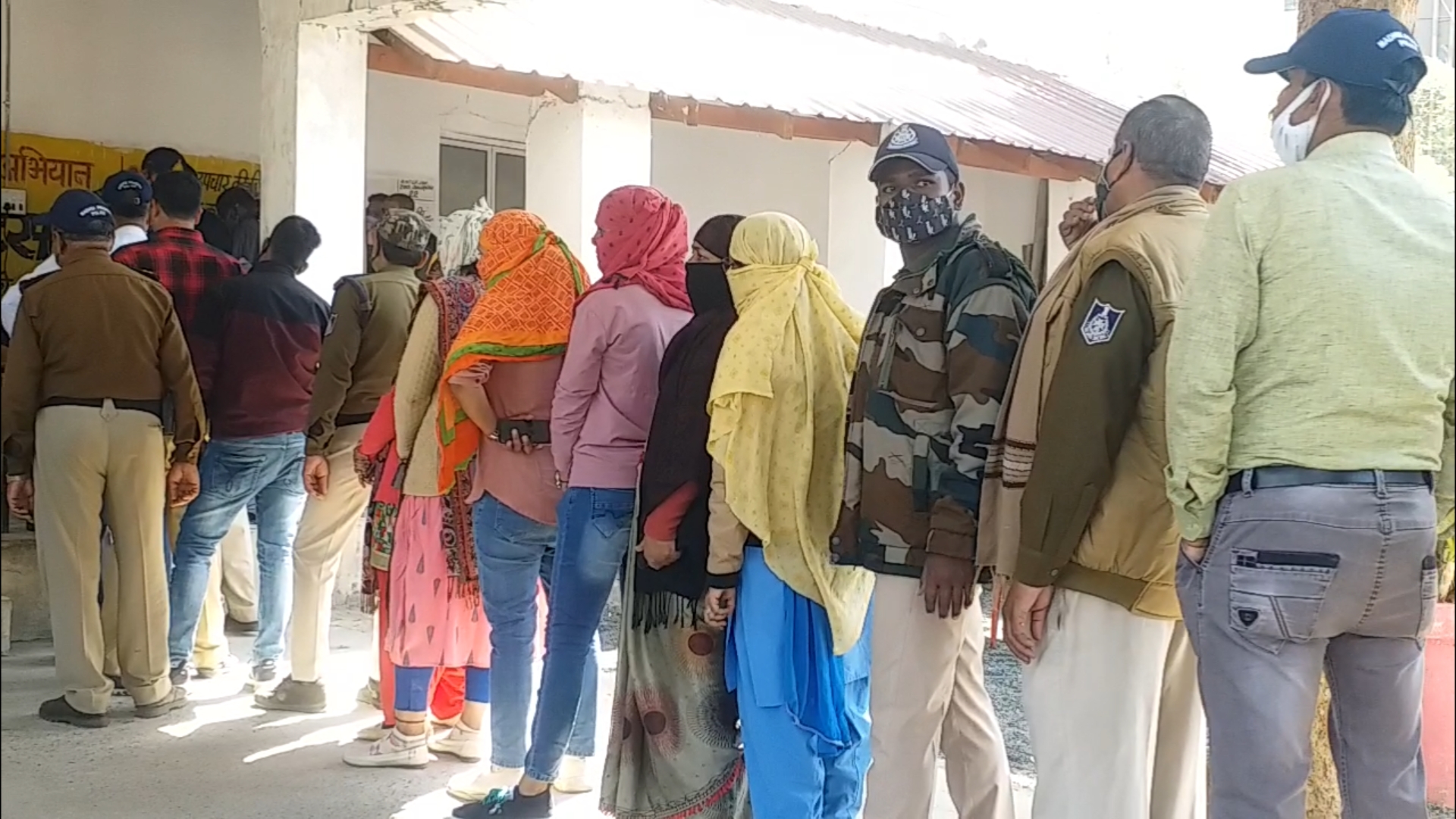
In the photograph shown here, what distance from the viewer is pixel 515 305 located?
3740 mm

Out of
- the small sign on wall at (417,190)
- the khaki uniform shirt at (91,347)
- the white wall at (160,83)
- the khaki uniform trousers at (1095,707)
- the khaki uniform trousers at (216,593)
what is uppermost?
the white wall at (160,83)

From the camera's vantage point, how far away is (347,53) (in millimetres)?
6309

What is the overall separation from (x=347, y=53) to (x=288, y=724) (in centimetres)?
322

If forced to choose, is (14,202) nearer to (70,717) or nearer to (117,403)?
(117,403)

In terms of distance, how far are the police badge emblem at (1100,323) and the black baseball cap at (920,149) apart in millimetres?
644

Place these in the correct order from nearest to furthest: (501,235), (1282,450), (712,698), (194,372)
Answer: (1282,450) → (712,698) → (501,235) → (194,372)

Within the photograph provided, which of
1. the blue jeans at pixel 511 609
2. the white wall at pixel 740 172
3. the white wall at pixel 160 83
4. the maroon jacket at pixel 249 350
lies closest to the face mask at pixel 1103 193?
the blue jeans at pixel 511 609

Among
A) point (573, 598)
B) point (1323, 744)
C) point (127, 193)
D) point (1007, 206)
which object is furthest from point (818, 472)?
point (1007, 206)

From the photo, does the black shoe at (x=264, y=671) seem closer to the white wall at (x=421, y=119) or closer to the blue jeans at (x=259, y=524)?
the blue jeans at (x=259, y=524)

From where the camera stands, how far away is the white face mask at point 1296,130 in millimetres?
2324

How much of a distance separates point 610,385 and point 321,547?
180 centimetres

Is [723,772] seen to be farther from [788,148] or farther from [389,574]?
[788,148]

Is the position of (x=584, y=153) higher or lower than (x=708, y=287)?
higher

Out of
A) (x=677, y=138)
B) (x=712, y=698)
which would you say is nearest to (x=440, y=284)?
(x=712, y=698)
